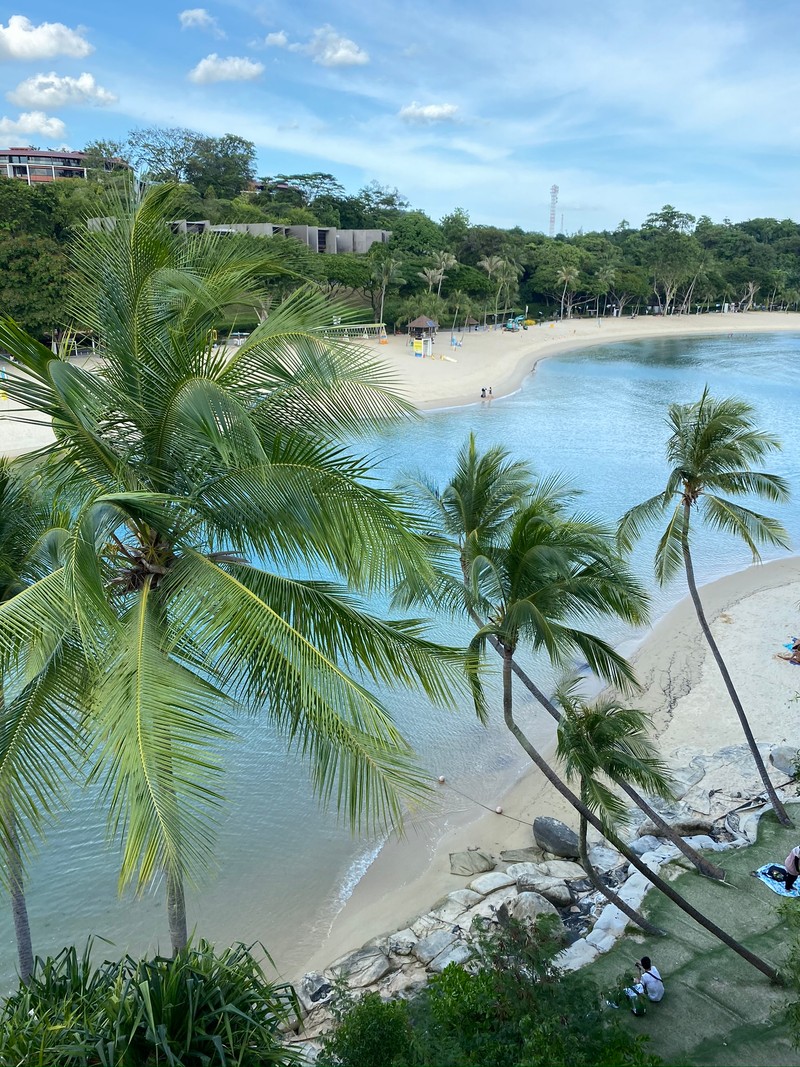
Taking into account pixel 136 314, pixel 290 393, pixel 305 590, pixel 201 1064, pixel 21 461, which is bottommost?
pixel 201 1064

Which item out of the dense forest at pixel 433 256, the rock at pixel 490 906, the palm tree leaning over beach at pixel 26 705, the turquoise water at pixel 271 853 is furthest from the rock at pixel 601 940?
the dense forest at pixel 433 256

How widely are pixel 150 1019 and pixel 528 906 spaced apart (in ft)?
18.0

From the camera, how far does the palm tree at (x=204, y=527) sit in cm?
428

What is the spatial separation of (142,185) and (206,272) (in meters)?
0.76

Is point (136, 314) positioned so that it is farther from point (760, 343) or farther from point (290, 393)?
point (760, 343)

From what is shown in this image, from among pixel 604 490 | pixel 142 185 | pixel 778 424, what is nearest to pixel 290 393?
pixel 142 185

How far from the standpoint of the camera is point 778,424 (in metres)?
40.1

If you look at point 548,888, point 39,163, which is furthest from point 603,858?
point 39,163

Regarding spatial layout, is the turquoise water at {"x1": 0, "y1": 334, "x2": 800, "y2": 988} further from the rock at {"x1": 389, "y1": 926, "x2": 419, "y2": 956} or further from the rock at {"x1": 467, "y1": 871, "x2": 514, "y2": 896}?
the rock at {"x1": 467, "y1": 871, "x2": 514, "y2": 896}

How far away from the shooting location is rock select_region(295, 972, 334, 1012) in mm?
8180

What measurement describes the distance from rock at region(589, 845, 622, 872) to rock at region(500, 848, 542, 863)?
2.36 feet

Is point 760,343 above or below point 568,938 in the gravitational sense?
above

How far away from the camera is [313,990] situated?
8.34 metres

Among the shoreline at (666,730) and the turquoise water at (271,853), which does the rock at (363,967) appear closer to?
the shoreline at (666,730)
